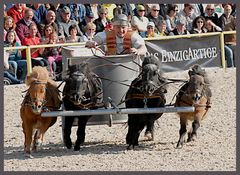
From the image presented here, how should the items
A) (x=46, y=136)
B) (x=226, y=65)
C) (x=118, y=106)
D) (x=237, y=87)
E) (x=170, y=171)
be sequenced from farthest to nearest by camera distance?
1. (x=226, y=65)
2. (x=237, y=87)
3. (x=46, y=136)
4. (x=118, y=106)
5. (x=170, y=171)

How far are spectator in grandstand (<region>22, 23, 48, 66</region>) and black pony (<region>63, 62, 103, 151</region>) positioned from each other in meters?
5.44

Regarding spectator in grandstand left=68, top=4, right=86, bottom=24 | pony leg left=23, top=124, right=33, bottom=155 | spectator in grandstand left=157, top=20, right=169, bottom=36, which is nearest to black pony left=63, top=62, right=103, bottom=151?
pony leg left=23, top=124, right=33, bottom=155

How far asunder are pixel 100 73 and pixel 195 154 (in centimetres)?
182

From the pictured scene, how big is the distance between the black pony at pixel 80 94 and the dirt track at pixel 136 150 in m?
0.31

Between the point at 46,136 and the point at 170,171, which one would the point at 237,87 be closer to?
the point at 46,136

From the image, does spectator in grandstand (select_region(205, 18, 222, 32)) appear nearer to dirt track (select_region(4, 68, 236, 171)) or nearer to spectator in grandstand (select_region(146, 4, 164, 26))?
spectator in grandstand (select_region(146, 4, 164, 26))

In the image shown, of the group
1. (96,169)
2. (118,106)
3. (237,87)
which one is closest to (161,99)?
(118,106)

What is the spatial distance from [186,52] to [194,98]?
7128 mm

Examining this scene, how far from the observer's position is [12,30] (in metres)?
17.9

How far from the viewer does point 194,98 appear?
40.4 ft

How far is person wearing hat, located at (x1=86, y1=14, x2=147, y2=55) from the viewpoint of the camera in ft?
41.9

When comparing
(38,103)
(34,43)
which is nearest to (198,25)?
(34,43)

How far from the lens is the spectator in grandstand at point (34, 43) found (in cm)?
1798

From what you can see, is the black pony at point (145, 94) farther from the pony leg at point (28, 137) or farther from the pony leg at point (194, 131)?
the pony leg at point (28, 137)
